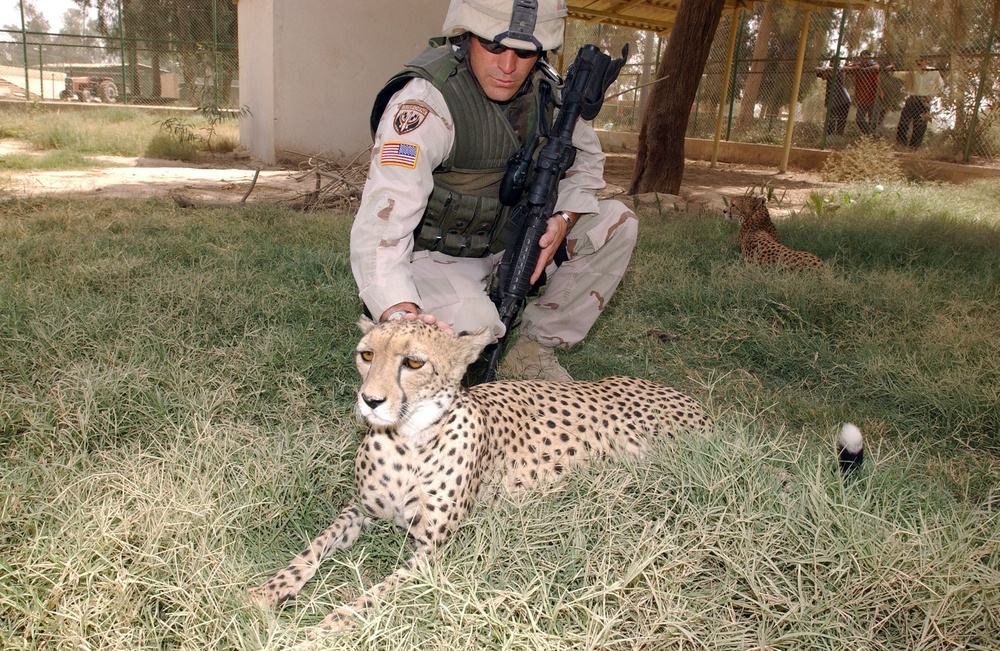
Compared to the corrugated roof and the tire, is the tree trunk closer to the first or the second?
the corrugated roof

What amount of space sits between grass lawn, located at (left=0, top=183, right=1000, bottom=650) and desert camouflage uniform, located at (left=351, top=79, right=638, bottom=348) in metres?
0.35

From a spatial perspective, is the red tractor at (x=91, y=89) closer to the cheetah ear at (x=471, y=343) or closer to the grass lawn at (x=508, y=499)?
the grass lawn at (x=508, y=499)

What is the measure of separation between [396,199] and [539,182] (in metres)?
0.68

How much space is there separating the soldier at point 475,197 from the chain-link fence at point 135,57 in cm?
1337

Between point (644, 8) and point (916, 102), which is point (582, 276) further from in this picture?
point (916, 102)

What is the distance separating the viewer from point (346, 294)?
3920 millimetres

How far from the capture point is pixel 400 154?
259 cm

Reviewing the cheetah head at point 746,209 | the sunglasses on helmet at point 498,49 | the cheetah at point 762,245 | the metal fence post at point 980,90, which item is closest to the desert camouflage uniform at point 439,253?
the sunglasses on helmet at point 498,49

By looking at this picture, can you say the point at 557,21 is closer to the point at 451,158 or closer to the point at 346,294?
the point at 451,158

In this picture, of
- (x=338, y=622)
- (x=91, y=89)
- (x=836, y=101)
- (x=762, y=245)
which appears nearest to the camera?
(x=338, y=622)

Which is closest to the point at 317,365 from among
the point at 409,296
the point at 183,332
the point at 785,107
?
the point at 183,332

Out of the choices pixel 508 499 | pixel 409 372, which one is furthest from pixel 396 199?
pixel 508 499

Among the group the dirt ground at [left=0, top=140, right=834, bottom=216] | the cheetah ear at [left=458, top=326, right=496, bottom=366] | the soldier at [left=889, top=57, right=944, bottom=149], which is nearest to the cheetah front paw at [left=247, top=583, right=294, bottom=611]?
the cheetah ear at [left=458, top=326, right=496, bottom=366]

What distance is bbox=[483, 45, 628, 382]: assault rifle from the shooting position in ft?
9.75
